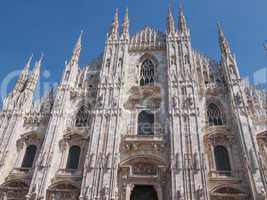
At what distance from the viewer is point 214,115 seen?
20109 mm

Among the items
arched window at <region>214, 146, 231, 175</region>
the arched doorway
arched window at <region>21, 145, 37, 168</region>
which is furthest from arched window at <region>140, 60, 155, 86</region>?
arched window at <region>21, 145, 37, 168</region>

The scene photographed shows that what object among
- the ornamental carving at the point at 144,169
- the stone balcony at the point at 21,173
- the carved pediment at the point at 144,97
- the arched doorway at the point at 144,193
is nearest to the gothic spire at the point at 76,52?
the carved pediment at the point at 144,97

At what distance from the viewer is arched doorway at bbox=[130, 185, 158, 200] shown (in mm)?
16984

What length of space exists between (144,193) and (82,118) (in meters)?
8.35

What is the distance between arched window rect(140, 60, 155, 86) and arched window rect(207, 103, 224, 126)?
5.85 m

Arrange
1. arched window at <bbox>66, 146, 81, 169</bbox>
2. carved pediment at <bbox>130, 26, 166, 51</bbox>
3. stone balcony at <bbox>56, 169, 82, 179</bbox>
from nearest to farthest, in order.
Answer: stone balcony at <bbox>56, 169, 82, 179</bbox> < arched window at <bbox>66, 146, 81, 169</bbox> < carved pediment at <bbox>130, 26, 166, 51</bbox>

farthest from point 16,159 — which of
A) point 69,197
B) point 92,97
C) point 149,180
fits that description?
point 149,180

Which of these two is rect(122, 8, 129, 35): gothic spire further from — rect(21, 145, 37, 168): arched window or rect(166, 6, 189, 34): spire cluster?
rect(21, 145, 37, 168): arched window

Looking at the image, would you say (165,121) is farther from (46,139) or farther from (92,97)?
(46,139)

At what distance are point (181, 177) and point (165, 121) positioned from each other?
5.01m

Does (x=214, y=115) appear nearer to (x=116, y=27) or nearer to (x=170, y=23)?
(x=170, y=23)

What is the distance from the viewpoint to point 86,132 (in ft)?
65.0

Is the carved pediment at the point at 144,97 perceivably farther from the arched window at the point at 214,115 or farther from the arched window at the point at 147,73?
the arched window at the point at 214,115

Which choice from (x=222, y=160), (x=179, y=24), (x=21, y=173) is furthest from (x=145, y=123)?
(x=179, y=24)
